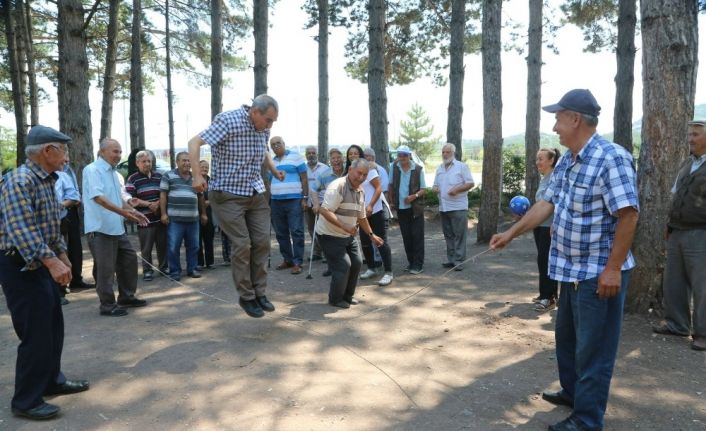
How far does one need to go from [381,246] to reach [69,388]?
4.53 meters

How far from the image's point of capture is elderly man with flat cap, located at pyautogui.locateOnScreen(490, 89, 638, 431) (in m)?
3.04

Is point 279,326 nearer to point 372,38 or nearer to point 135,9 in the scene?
point 372,38

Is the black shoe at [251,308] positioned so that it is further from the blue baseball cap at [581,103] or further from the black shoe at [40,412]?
the blue baseball cap at [581,103]

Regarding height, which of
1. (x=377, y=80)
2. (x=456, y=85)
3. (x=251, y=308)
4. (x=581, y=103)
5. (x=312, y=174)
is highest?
(x=456, y=85)

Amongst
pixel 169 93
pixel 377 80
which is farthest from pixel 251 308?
pixel 169 93

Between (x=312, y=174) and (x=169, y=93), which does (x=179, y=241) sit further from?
(x=169, y=93)

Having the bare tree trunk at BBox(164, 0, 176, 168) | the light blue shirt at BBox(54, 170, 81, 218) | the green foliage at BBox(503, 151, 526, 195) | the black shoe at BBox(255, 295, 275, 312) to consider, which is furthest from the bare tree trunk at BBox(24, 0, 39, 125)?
the green foliage at BBox(503, 151, 526, 195)

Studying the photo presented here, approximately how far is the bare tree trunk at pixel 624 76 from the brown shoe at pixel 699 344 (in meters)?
10.0

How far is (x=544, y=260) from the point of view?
20.5ft

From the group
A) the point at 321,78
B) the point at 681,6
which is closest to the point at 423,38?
the point at 321,78

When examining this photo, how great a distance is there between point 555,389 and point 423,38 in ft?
57.1

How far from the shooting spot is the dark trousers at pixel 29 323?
351 centimetres

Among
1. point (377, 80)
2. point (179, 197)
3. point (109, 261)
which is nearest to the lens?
point (109, 261)

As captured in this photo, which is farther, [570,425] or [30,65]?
[30,65]
